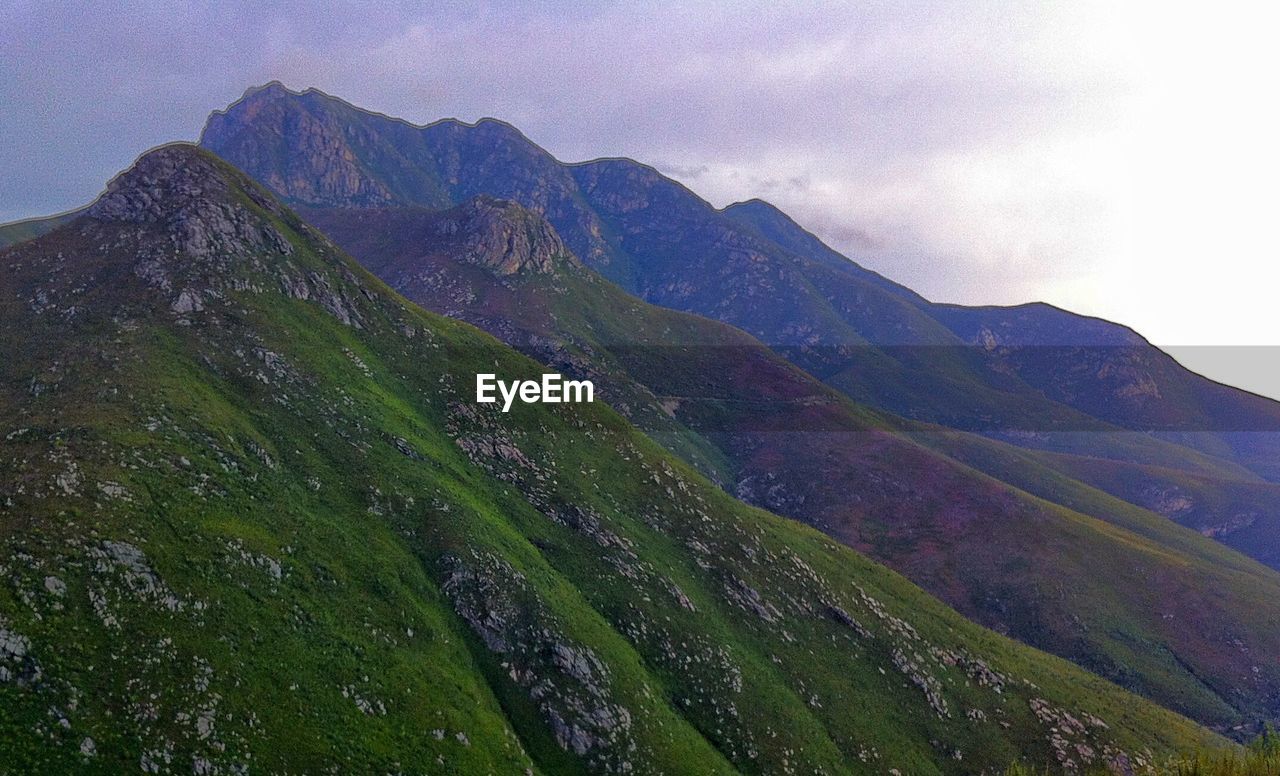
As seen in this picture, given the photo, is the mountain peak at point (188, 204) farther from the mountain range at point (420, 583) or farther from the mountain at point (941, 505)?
the mountain at point (941, 505)

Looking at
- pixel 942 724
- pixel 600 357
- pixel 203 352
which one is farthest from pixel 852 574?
pixel 600 357

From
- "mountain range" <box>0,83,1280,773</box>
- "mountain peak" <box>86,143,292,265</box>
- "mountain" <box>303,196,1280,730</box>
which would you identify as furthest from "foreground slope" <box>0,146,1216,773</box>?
"mountain" <box>303,196,1280,730</box>

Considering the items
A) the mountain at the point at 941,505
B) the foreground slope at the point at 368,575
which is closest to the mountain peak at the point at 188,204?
the foreground slope at the point at 368,575

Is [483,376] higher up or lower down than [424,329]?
lower down

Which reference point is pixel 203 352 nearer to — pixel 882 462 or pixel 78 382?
pixel 78 382

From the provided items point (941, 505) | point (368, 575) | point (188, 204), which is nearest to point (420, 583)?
point (368, 575)

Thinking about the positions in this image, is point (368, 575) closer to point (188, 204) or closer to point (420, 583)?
point (420, 583)

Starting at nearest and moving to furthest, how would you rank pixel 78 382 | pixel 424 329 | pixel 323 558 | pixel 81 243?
pixel 323 558 < pixel 78 382 < pixel 81 243 < pixel 424 329

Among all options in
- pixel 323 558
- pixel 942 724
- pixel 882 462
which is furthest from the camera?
pixel 882 462
